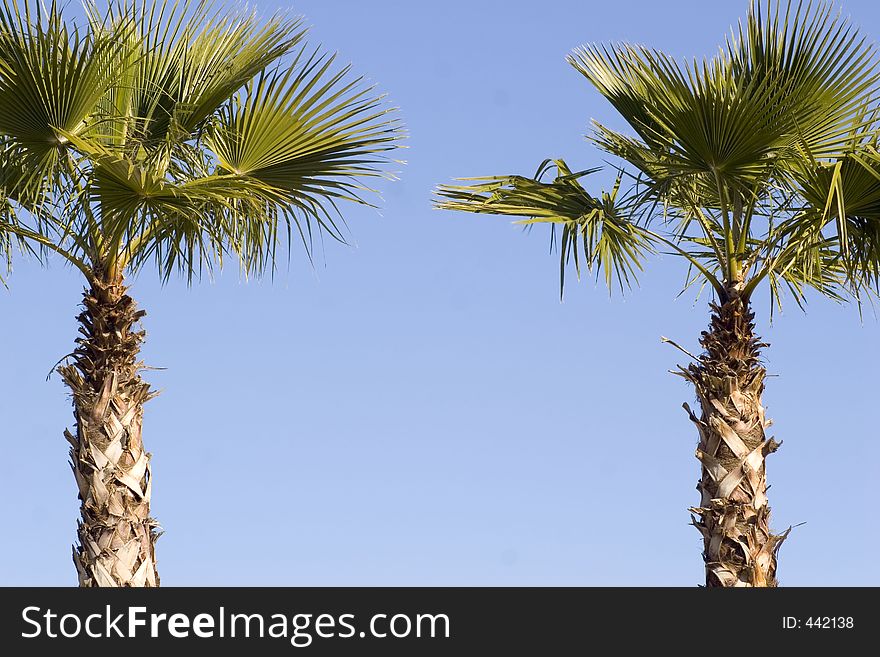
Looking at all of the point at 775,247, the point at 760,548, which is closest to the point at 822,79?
the point at 775,247

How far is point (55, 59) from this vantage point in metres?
8.22

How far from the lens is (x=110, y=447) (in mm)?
8930

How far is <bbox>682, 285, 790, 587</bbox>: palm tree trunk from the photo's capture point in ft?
30.2

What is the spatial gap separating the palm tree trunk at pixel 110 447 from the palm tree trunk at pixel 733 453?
13.7ft

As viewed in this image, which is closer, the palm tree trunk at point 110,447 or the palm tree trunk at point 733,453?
the palm tree trunk at point 110,447

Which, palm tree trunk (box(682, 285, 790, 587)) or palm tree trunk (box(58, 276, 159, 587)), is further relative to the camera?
palm tree trunk (box(682, 285, 790, 587))

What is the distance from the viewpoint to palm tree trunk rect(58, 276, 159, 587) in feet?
28.9

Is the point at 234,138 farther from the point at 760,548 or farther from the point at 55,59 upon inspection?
the point at 760,548

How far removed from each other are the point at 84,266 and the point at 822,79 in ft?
19.0

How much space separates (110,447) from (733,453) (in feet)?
15.2

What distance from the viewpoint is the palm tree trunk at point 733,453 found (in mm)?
9211

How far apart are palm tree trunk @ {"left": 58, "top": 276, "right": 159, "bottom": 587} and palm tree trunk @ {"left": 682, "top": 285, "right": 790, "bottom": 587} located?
4.18 m
